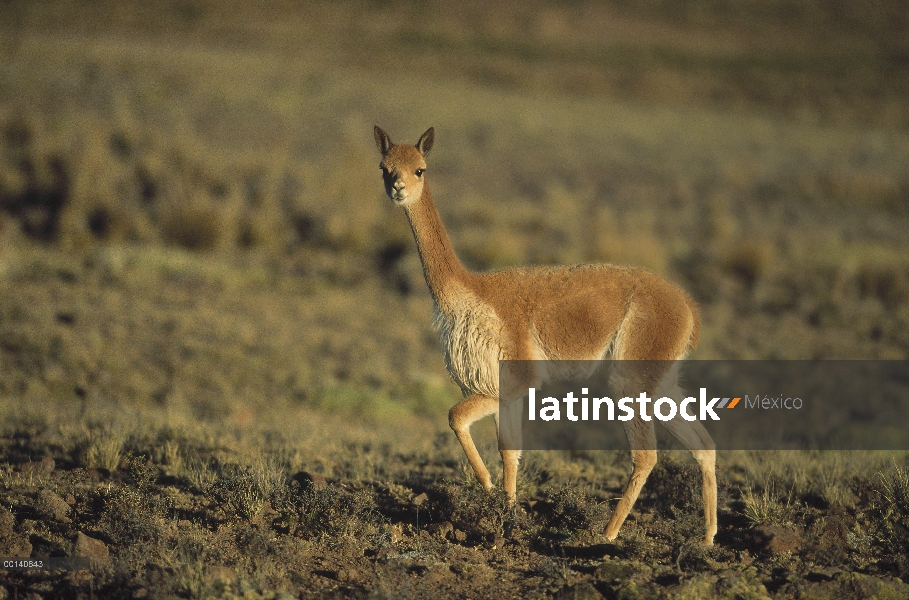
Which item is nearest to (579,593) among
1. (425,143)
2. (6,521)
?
(425,143)

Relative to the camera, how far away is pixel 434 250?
18.7 feet

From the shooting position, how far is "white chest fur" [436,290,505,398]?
5.50 m

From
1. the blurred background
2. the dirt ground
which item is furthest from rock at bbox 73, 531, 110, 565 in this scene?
the blurred background

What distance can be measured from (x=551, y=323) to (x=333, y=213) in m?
13.3

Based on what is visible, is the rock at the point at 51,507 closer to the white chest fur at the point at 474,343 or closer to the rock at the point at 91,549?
the rock at the point at 91,549

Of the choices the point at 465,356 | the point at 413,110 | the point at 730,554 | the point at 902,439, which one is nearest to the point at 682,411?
the point at 730,554

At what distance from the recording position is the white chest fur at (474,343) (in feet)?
18.0

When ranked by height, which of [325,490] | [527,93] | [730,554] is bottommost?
[730,554]

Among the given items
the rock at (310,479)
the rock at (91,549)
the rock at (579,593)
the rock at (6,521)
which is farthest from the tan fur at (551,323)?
the rock at (6,521)

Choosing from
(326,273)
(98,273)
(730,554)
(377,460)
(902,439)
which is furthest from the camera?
(326,273)

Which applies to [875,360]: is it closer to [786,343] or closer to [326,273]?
[786,343]

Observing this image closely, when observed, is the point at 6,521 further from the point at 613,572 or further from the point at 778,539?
the point at 778,539

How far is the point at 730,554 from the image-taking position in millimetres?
5461

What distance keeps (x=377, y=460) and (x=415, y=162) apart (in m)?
3.06
